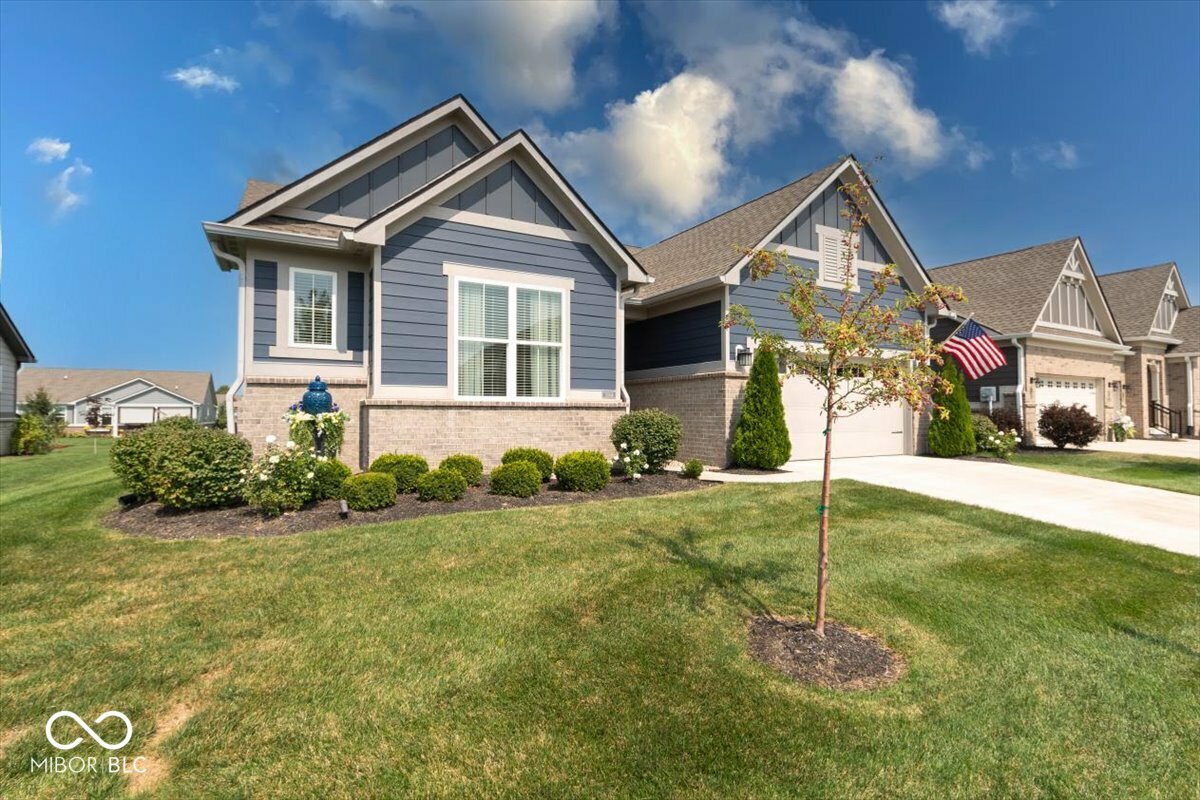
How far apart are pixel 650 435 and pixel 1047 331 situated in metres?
16.5

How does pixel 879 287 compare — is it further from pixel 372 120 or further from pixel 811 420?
pixel 372 120

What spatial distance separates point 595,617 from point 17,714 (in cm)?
337

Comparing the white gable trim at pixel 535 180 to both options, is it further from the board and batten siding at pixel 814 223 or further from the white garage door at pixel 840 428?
the white garage door at pixel 840 428

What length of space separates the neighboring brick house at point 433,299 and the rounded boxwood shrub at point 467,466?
914 millimetres

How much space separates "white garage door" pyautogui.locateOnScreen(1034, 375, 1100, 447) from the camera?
18406 millimetres

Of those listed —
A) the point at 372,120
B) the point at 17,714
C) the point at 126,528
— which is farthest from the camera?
the point at 372,120

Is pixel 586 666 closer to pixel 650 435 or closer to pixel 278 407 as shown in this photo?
pixel 650 435

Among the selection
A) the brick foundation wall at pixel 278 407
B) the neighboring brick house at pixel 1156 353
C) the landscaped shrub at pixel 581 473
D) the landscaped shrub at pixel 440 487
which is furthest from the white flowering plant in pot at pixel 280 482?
the neighboring brick house at pixel 1156 353

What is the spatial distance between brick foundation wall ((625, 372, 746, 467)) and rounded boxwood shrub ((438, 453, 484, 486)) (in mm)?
5609

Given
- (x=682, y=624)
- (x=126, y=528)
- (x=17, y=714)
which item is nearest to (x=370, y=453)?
(x=126, y=528)

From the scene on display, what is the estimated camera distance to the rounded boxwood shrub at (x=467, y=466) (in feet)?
28.9

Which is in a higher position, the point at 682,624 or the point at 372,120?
the point at 372,120

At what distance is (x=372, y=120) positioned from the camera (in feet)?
49.3

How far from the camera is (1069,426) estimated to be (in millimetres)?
16281
